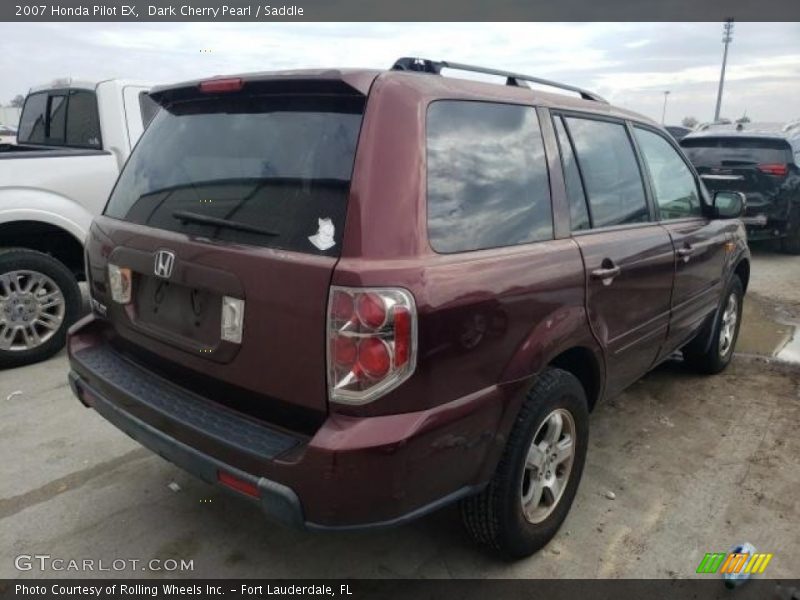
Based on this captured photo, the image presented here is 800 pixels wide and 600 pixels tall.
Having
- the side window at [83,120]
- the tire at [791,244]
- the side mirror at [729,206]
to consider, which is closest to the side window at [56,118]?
the side window at [83,120]

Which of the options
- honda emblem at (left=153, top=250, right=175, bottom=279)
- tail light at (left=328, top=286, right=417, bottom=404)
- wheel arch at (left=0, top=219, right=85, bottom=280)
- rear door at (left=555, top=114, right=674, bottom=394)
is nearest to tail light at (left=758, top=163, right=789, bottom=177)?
rear door at (left=555, top=114, right=674, bottom=394)

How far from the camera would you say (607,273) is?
2.71 metres

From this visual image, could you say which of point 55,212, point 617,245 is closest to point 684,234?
point 617,245

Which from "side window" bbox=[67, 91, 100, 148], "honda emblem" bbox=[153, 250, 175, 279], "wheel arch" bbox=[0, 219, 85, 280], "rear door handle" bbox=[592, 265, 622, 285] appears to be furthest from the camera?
"side window" bbox=[67, 91, 100, 148]

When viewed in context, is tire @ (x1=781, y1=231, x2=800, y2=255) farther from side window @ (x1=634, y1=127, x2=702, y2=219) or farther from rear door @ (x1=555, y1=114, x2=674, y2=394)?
rear door @ (x1=555, y1=114, x2=674, y2=394)

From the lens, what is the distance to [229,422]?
2127 mm

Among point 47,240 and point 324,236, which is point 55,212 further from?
point 324,236

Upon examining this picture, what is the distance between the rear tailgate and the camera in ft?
6.31

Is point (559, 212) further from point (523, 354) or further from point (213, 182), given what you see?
point (213, 182)

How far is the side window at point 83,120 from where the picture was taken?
5297mm

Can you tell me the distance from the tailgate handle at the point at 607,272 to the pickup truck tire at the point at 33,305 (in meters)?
3.87

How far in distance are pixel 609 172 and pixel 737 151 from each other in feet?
23.6

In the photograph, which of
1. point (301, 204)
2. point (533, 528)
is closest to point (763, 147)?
point (533, 528)

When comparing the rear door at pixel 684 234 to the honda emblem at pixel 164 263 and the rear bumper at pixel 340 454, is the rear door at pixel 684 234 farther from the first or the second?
the honda emblem at pixel 164 263
